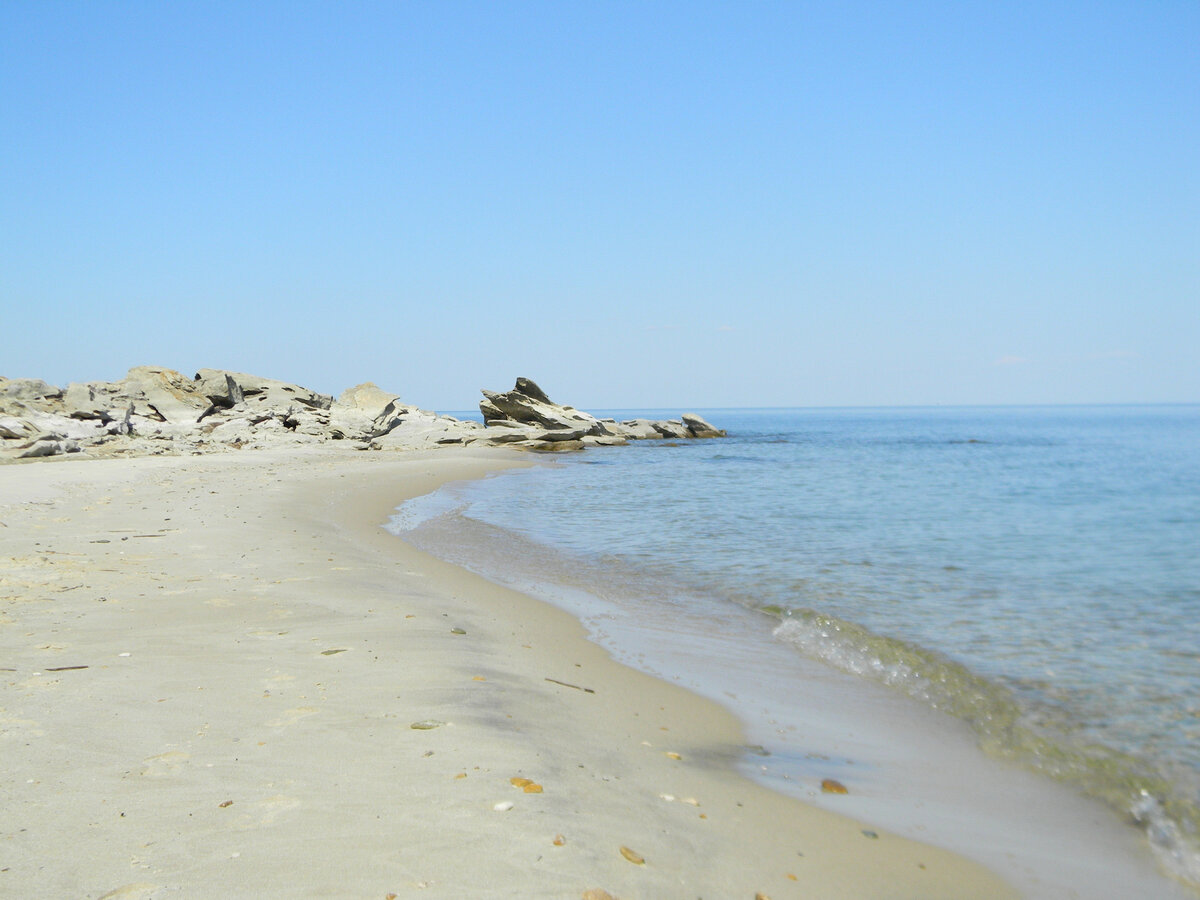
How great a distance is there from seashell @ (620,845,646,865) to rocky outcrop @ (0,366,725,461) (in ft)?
70.0

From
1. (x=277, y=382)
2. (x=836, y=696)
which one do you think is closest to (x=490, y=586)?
(x=836, y=696)

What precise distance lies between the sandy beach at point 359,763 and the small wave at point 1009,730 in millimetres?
1424

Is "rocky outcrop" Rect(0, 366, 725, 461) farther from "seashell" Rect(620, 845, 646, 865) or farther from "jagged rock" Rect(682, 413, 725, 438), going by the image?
"seashell" Rect(620, 845, 646, 865)

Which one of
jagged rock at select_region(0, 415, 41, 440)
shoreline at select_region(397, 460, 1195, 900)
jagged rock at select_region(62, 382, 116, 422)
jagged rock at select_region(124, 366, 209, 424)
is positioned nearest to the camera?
shoreline at select_region(397, 460, 1195, 900)

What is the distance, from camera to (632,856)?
271cm

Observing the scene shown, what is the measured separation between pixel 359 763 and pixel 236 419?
1293 inches

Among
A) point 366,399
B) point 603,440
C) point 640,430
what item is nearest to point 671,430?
point 640,430

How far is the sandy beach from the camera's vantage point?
2.46 metres

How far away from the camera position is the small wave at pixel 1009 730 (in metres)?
3.78

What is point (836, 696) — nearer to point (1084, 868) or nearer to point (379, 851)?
point (1084, 868)

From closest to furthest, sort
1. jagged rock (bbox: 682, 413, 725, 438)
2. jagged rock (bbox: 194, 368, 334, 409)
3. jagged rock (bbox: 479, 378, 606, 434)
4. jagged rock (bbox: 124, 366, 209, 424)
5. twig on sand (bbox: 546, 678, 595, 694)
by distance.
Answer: twig on sand (bbox: 546, 678, 595, 694), jagged rock (bbox: 124, 366, 209, 424), jagged rock (bbox: 194, 368, 334, 409), jagged rock (bbox: 479, 378, 606, 434), jagged rock (bbox: 682, 413, 725, 438)

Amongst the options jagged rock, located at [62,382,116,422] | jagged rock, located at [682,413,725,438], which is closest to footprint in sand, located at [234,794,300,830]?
jagged rock, located at [62,382,116,422]

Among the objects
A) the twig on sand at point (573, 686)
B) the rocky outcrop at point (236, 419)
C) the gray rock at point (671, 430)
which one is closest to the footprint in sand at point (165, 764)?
the twig on sand at point (573, 686)

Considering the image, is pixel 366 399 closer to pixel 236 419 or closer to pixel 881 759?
pixel 236 419
